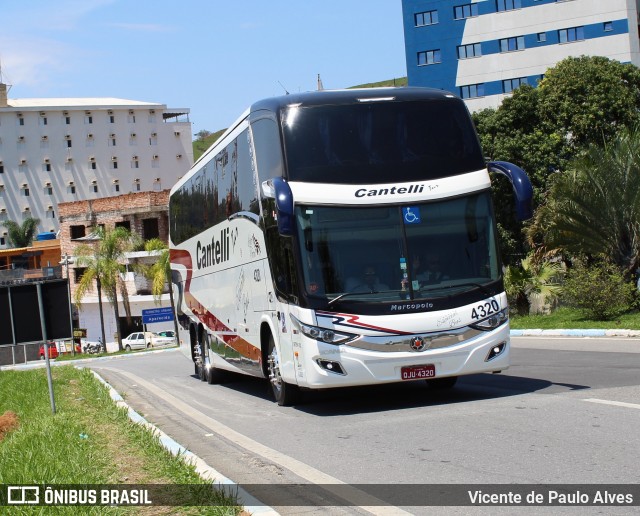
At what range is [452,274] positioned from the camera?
13008 mm

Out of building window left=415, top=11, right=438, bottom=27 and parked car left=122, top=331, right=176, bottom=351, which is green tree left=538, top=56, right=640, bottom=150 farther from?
parked car left=122, top=331, right=176, bottom=351

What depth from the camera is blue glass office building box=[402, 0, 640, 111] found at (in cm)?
7419

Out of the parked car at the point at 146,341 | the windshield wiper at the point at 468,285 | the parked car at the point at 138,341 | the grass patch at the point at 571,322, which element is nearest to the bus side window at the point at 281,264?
the windshield wiper at the point at 468,285

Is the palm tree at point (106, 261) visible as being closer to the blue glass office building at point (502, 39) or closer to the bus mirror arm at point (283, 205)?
the blue glass office building at point (502, 39)

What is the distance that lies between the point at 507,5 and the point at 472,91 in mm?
6981

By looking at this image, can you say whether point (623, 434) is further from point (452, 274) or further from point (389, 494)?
point (452, 274)

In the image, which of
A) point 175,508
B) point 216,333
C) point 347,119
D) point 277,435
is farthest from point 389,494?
point 216,333

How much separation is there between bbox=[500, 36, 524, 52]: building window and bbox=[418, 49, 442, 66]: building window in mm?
5114

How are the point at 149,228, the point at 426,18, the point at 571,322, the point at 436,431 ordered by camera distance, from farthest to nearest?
the point at 149,228, the point at 426,18, the point at 571,322, the point at 436,431

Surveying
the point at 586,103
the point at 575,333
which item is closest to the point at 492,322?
the point at 575,333

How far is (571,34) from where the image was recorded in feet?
248

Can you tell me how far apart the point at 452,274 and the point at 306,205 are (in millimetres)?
2076

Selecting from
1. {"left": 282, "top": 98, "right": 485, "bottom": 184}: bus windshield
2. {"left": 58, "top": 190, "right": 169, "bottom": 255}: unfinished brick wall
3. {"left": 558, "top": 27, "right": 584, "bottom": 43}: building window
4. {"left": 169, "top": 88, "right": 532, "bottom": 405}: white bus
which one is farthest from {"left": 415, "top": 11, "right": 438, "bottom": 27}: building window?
{"left": 282, "top": 98, "right": 485, "bottom": 184}: bus windshield

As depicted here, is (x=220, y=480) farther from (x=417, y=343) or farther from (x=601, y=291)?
(x=601, y=291)
